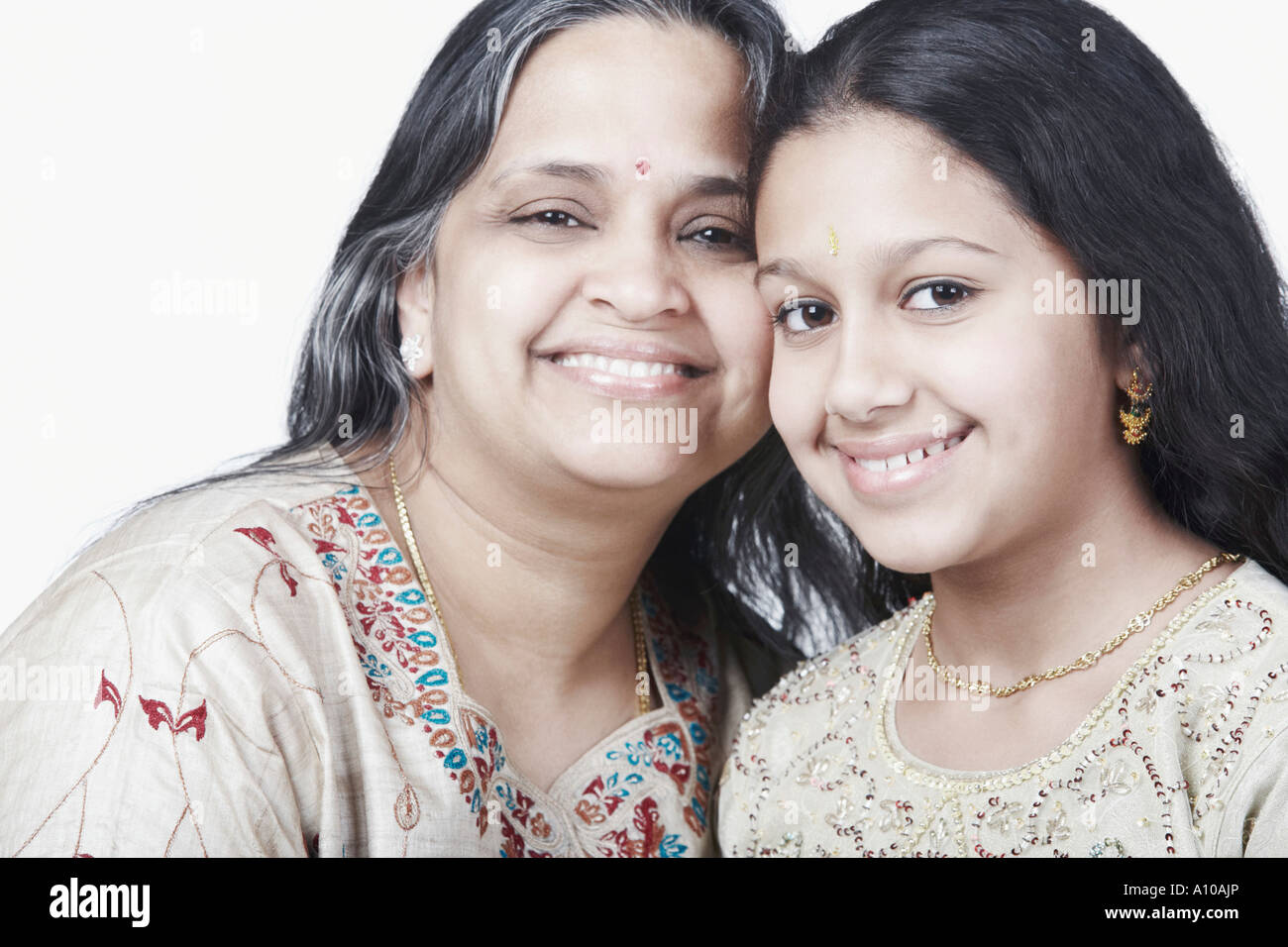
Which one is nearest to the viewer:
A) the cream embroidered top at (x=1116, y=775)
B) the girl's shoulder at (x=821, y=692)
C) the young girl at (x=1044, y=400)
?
the cream embroidered top at (x=1116, y=775)

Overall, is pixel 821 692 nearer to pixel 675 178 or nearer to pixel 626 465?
pixel 626 465

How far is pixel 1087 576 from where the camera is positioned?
205 cm

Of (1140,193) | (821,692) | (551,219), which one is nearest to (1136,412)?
(1140,193)

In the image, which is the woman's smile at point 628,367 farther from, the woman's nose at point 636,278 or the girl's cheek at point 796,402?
the girl's cheek at point 796,402

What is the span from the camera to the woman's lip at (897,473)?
199cm

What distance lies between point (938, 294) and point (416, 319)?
1008 millimetres

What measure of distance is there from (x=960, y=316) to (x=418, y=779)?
40.0 inches

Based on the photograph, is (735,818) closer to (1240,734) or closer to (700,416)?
(700,416)

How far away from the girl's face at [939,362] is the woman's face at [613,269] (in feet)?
0.89

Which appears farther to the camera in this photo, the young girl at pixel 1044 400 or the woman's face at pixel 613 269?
the woman's face at pixel 613 269

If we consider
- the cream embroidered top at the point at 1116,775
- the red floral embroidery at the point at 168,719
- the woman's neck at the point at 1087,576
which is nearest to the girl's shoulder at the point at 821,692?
the cream embroidered top at the point at 1116,775

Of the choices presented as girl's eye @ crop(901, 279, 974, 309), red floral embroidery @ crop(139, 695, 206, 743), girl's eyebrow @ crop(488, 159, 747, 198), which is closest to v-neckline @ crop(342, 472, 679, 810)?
red floral embroidery @ crop(139, 695, 206, 743)

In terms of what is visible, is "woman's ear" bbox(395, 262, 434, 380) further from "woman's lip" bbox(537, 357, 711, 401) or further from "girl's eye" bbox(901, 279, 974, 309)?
"girl's eye" bbox(901, 279, 974, 309)

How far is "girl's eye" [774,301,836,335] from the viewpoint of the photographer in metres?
2.16
